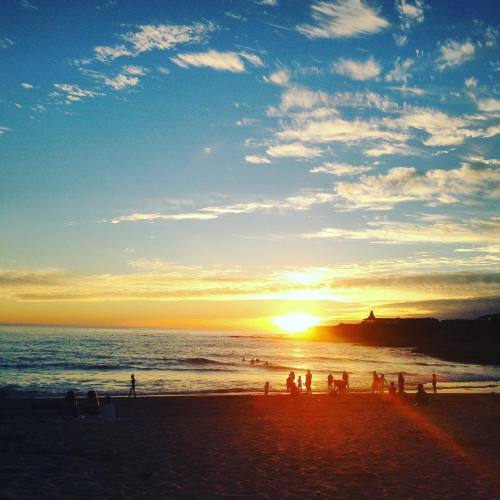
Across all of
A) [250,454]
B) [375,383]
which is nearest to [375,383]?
[375,383]

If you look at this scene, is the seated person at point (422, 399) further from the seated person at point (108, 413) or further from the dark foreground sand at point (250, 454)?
the seated person at point (108, 413)

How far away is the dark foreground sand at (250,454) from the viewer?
10602 mm

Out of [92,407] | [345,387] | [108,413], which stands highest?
[92,407]

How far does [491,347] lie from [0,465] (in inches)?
4398

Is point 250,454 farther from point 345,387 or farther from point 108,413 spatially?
point 345,387

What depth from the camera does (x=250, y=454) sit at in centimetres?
1427

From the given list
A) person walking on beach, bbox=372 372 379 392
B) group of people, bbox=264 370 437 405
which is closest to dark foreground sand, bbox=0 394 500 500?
group of people, bbox=264 370 437 405

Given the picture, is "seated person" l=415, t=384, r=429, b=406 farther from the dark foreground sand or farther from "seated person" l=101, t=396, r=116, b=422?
"seated person" l=101, t=396, r=116, b=422

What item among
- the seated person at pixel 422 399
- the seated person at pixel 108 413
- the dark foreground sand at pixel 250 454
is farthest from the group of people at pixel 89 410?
the seated person at pixel 422 399

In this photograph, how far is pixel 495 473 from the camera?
480 inches

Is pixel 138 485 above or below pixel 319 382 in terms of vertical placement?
above

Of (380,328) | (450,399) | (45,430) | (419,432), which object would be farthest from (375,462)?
(380,328)

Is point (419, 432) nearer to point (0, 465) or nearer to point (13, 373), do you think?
point (0, 465)

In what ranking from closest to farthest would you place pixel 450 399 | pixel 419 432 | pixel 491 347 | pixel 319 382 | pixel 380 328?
1. pixel 419 432
2. pixel 450 399
3. pixel 319 382
4. pixel 491 347
5. pixel 380 328
